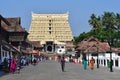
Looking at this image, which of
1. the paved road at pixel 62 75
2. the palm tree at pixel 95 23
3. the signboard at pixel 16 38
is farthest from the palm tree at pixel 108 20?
the paved road at pixel 62 75

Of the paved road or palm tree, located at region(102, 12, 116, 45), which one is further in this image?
palm tree, located at region(102, 12, 116, 45)

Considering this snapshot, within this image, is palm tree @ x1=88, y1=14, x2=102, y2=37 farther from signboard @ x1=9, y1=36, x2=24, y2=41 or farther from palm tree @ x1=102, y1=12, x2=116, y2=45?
signboard @ x1=9, y1=36, x2=24, y2=41

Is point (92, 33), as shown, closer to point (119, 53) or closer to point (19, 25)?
point (119, 53)

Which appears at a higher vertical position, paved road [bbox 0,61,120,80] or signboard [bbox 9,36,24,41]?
signboard [bbox 9,36,24,41]

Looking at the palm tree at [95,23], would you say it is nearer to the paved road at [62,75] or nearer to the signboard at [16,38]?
the signboard at [16,38]

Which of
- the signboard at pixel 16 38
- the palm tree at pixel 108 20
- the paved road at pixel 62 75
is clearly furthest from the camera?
the palm tree at pixel 108 20

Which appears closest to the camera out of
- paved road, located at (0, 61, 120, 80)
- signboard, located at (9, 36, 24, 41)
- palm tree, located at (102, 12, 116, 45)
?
paved road, located at (0, 61, 120, 80)

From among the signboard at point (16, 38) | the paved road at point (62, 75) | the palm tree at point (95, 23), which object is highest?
the palm tree at point (95, 23)

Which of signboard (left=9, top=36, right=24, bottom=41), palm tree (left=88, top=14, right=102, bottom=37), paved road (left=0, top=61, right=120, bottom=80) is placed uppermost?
palm tree (left=88, top=14, right=102, bottom=37)

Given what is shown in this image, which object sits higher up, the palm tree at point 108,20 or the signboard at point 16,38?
the palm tree at point 108,20

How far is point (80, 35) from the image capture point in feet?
496

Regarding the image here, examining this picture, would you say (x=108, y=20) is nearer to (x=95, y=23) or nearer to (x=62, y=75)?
(x=95, y=23)

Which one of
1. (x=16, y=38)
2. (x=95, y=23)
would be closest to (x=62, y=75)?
(x=16, y=38)

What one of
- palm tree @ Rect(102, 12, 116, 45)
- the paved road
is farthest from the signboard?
palm tree @ Rect(102, 12, 116, 45)
